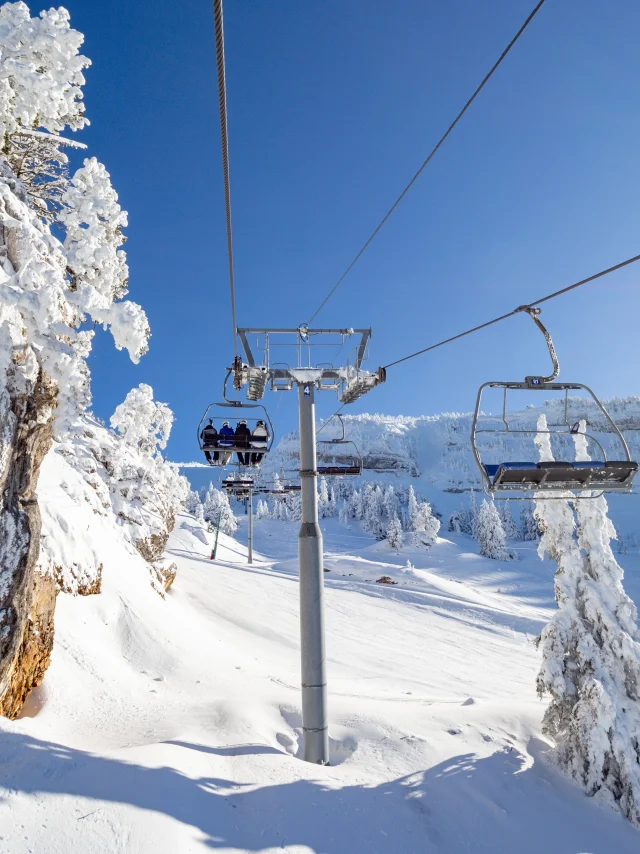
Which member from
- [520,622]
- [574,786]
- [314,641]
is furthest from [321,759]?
[520,622]

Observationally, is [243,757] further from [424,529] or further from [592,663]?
[424,529]

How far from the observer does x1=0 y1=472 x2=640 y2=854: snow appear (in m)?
5.05

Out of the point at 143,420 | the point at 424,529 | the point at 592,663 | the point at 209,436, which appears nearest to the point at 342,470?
the point at 209,436

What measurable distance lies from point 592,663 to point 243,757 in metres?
8.00

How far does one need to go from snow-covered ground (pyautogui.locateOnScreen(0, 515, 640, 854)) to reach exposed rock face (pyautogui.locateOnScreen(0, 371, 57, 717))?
0.57m

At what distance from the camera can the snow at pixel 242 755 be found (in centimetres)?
505

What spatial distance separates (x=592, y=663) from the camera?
414 inches

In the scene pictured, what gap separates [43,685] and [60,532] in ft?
13.4

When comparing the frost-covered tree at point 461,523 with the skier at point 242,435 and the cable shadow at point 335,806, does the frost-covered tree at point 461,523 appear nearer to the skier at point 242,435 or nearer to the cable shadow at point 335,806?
the cable shadow at point 335,806

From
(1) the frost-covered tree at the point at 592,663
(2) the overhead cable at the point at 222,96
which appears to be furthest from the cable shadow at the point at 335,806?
(2) the overhead cable at the point at 222,96

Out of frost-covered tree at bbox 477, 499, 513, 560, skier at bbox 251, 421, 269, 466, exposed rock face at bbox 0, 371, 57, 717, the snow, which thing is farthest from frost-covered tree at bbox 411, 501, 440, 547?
exposed rock face at bbox 0, 371, 57, 717

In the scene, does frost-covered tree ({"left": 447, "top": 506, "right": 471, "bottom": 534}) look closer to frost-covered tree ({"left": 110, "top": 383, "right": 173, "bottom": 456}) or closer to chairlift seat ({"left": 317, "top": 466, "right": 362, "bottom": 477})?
frost-covered tree ({"left": 110, "top": 383, "right": 173, "bottom": 456})

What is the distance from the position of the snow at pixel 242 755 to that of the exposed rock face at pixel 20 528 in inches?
21.8

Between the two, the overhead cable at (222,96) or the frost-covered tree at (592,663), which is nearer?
the overhead cable at (222,96)
